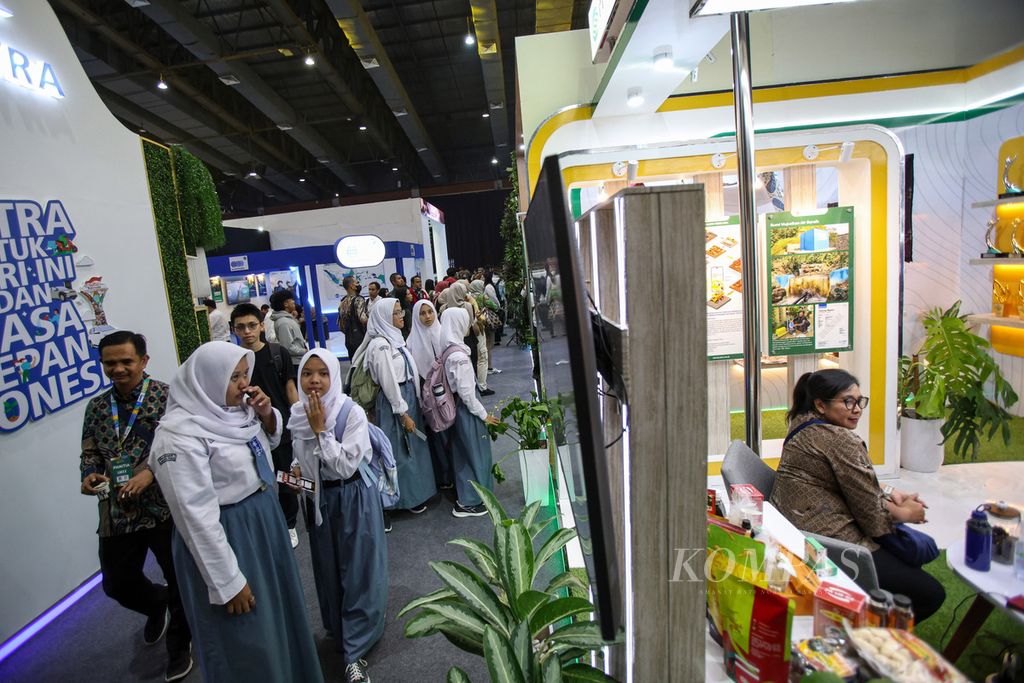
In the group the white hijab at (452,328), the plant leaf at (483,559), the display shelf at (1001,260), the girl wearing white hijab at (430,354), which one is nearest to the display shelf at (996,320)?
the display shelf at (1001,260)

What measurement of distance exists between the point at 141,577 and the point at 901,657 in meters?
3.13

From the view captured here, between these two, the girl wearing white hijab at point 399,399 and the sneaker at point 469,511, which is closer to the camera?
the girl wearing white hijab at point 399,399

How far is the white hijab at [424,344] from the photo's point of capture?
4355 mm

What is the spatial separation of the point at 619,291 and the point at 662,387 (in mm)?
134

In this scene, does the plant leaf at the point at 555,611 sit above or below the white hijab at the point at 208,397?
below

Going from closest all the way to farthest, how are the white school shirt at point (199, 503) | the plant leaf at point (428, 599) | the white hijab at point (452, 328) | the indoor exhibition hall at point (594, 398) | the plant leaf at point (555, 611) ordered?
the indoor exhibition hall at point (594, 398)
the plant leaf at point (555, 611)
the plant leaf at point (428, 599)
the white school shirt at point (199, 503)
the white hijab at point (452, 328)

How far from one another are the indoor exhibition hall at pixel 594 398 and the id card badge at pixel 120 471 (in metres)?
0.01

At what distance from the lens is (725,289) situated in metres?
4.01

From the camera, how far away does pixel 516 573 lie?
52.2 inches

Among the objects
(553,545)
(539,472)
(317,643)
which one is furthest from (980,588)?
(317,643)

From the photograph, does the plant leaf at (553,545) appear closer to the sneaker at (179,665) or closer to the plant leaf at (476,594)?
the plant leaf at (476,594)

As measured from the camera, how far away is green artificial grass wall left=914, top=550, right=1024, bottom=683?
2.12 metres

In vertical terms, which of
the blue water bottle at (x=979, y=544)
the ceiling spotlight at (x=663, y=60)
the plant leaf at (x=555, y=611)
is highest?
the ceiling spotlight at (x=663, y=60)

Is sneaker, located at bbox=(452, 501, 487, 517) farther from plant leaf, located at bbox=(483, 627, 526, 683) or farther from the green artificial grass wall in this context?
plant leaf, located at bbox=(483, 627, 526, 683)
